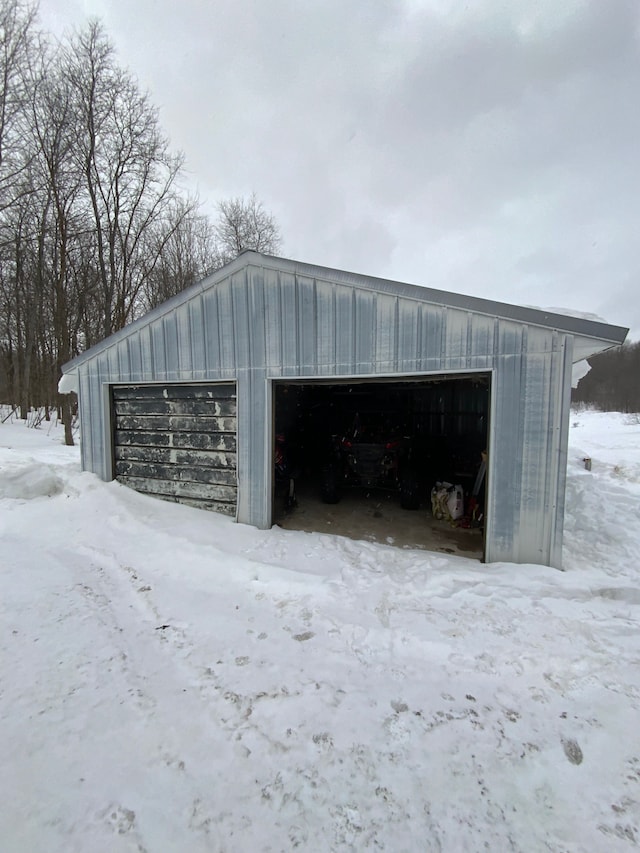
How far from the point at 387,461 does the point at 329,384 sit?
2171mm

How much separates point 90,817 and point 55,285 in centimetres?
1419

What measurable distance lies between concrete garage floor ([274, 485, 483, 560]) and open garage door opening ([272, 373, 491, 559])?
0.02 meters

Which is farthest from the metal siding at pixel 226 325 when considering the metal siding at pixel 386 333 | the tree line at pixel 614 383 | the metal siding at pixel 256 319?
the tree line at pixel 614 383

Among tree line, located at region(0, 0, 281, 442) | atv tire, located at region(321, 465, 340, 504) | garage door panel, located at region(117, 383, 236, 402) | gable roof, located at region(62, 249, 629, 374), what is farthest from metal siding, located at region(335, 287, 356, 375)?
tree line, located at region(0, 0, 281, 442)

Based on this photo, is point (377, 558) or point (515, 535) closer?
point (515, 535)

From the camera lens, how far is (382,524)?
548cm

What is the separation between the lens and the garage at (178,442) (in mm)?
5207

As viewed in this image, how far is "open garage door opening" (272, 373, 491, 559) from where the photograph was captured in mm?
5277

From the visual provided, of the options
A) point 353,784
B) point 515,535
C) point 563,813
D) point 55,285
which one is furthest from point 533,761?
point 55,285

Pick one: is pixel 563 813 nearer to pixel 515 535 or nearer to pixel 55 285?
pixel 515 535

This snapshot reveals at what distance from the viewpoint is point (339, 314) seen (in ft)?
14.3

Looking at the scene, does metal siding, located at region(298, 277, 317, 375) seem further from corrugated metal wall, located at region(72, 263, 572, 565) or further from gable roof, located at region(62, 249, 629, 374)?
gable roof, located at region(62, 249, 629, 374)

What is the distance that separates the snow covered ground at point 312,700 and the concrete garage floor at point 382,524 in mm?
621

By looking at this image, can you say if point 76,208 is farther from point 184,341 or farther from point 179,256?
point 184,341
